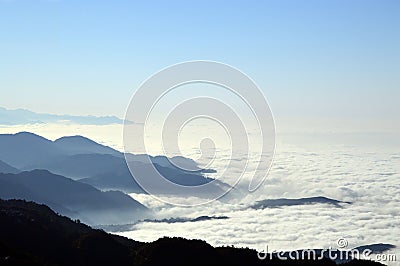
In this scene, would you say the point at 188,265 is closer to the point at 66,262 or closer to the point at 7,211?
the point at 66,262

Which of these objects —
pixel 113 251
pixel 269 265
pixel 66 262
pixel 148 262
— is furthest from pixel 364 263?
pixel 66 262

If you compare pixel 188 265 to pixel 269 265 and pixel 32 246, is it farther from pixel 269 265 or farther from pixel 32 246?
pixel 32 246

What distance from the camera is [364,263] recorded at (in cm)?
8181

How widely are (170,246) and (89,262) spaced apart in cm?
1322

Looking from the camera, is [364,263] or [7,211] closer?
[364,263]

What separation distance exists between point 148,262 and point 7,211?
3245 centimetres

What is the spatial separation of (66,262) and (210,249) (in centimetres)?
2340

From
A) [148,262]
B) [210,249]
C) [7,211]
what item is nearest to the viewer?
[148,262]

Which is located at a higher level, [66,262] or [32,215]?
[32,215]

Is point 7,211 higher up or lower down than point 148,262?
higher up

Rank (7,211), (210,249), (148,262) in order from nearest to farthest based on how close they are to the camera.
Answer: (148,262)
(210,249)
(7,211)

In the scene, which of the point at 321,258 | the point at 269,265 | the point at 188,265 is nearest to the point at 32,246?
the point at 188,265

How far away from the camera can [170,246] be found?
256 feet

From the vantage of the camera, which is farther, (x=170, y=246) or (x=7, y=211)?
(x=7, y=211)
